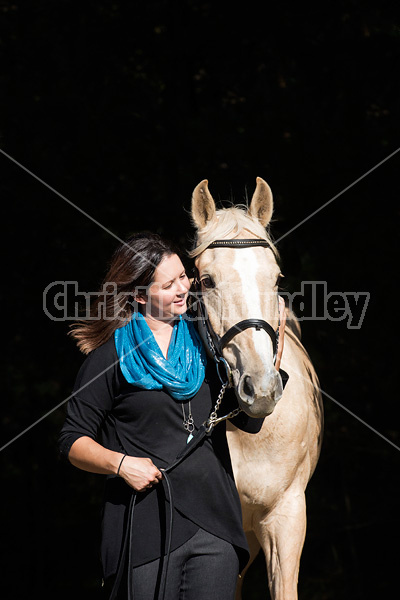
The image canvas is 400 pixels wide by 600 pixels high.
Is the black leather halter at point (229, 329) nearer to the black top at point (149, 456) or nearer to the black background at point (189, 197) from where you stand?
the black top at point (149, 456)

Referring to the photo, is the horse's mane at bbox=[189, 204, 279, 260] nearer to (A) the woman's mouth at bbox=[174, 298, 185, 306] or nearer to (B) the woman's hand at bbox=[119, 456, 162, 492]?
(A) the woman's mouth at bbox=[174, 298, 185, 306]

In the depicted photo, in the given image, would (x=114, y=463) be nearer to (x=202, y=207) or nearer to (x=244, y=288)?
(x=244, y=288)

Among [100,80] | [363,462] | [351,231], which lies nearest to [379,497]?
[363,462]

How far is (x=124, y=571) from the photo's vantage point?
2.19 metres

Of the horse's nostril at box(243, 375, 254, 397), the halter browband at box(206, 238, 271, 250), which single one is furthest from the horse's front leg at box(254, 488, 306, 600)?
the halter browband at box(206, 238, 271, 250)

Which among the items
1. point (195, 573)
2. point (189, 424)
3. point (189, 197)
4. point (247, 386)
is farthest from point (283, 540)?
point (189, 197)

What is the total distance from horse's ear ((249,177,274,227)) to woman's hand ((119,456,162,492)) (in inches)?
43.1

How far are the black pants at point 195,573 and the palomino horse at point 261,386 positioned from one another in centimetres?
47

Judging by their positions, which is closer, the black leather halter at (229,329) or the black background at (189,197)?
the black leather halter at (229,329)

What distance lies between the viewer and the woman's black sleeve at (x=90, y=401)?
2.23 metres

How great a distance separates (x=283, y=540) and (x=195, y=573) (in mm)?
618

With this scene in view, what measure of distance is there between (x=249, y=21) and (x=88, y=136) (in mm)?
1820

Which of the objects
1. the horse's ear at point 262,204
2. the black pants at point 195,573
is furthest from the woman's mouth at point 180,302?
the black pants at point 195,573

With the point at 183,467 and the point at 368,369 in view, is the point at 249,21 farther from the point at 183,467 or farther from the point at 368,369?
the point at 183,467
